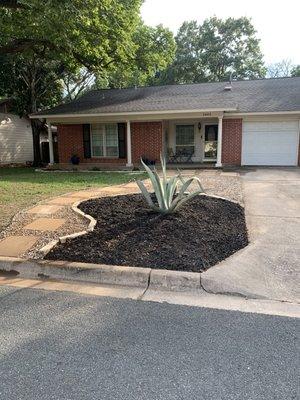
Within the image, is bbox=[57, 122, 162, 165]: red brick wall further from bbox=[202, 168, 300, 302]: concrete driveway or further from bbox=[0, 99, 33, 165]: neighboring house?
bbox=[202, 168, 300, 302]: concrete driveway

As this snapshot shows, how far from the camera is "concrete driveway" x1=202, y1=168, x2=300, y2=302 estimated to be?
3.99 metres

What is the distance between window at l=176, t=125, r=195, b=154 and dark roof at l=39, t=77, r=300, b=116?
1655 millimetres

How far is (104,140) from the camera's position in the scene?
1870cm

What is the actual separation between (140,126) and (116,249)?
13.9m

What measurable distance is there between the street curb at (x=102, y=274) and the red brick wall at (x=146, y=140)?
13.9m

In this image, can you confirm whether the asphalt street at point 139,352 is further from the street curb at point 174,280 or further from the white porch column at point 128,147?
the white porch column at point 128,147

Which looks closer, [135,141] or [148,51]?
[135,141]

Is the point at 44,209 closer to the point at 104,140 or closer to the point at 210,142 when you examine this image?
the point at 104,140

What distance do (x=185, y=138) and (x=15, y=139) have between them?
37.9ft

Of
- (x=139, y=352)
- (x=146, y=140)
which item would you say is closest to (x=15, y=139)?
(x=146, y=140)

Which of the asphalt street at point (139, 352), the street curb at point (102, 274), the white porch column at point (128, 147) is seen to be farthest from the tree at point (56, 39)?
the asphalt street at point (139, 352)

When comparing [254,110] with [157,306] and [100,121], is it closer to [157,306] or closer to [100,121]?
[100,121]

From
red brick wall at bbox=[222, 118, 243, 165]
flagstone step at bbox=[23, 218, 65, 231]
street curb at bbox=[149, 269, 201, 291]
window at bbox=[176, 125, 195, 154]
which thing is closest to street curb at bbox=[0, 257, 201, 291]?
street curb at bbox=[149, 269, 201, 291]

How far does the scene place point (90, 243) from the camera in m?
5.14
